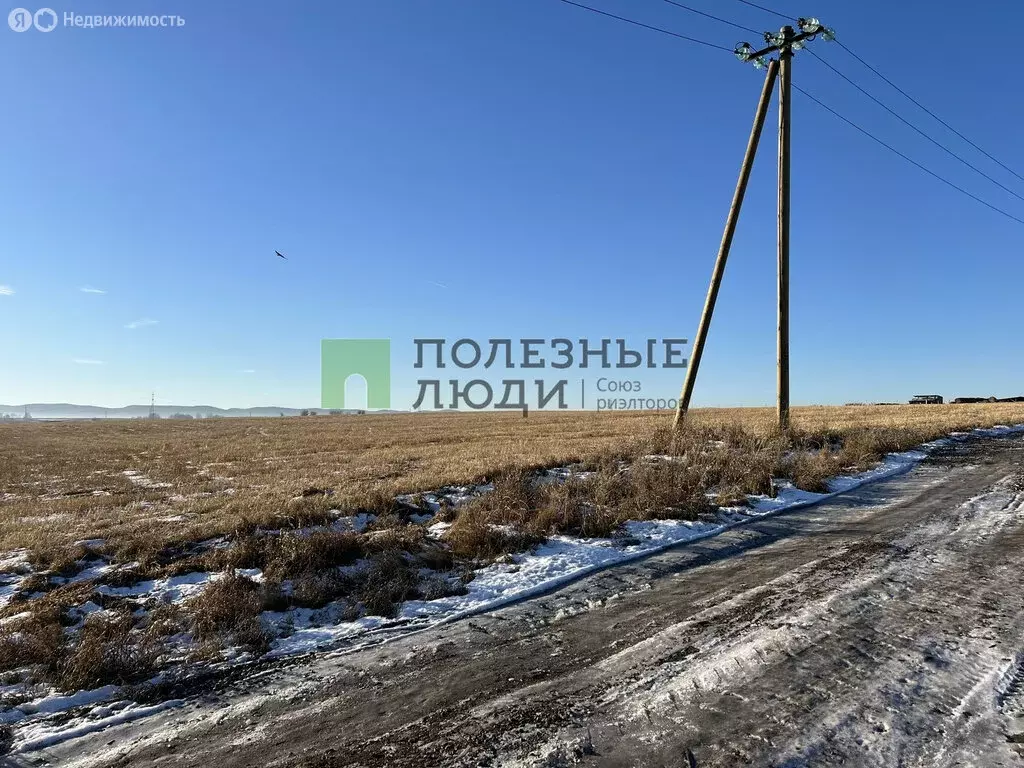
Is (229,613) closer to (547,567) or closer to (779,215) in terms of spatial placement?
(547,567)

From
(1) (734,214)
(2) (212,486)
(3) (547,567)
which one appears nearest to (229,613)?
(3) (547,567)

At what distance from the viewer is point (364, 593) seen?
18.9ft

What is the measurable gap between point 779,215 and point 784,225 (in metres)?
0.34

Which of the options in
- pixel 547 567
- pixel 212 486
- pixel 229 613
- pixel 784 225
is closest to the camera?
pixel 229 613

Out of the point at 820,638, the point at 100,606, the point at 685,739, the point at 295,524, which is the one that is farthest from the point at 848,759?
the point at 295,524

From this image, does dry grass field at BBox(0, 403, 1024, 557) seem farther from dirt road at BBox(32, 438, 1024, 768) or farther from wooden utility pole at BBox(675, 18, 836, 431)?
dirt road at BBox(32, 438, 1024, 768)

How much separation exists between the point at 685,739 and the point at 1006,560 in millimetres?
4970

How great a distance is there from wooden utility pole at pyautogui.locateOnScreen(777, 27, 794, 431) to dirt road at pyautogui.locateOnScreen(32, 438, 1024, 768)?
11.3 meters

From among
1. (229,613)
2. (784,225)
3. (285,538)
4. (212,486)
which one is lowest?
(212,486)

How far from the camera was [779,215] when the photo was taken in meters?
17.0

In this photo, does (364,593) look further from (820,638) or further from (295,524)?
(820,638)

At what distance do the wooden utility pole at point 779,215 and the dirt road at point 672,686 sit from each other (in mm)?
11223

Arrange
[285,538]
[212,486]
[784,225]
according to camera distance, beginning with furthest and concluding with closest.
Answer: [784,225], [212,486], [285,538]

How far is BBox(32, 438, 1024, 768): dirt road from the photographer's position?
3180 mm
